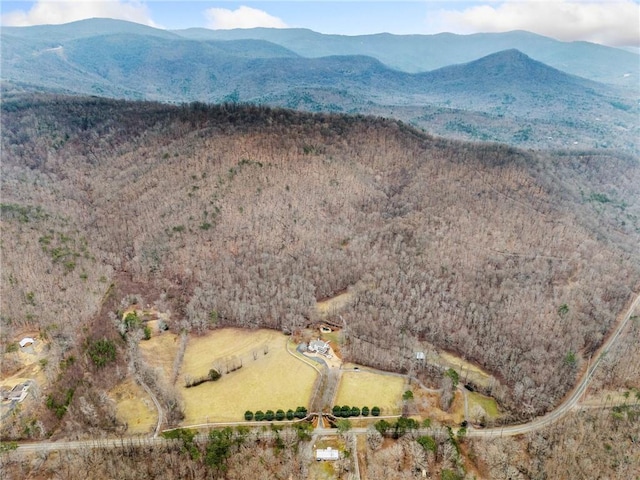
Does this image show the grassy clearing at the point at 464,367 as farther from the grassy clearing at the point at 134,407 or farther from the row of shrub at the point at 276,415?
the grassy clearing at the point at 134,407

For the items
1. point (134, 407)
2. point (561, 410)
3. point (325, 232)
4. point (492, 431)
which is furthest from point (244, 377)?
point (561, 410)

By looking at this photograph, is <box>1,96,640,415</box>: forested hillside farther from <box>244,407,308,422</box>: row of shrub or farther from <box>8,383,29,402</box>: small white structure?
<box>244,407,308,422</box>: row of shrub

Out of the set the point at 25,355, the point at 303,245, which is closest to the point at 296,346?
the point at 303,245

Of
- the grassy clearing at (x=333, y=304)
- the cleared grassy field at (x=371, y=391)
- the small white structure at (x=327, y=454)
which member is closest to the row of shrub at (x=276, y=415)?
the cleared grassy field at (x=371, y=391)

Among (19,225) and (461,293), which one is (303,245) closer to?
(461,293)

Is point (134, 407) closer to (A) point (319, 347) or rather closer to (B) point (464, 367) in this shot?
(A) point (319, 347)

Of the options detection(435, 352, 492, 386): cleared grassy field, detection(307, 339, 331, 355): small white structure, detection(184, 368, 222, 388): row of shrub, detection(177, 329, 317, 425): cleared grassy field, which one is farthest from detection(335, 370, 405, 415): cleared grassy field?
detection(184, 368, 222, 388): row of shrub
